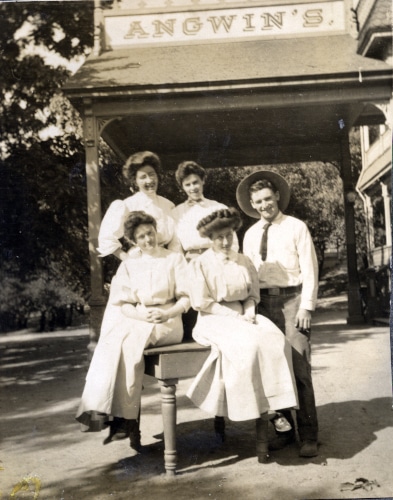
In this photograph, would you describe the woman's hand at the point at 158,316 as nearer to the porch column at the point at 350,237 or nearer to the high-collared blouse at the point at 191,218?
the high-collared blouse at the point at 191,218

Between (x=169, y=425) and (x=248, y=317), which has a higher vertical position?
(x=248, y=317)

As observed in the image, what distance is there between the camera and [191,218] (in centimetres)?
376

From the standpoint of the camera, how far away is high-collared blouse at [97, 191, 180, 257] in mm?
3775

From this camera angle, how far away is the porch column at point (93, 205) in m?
4.58

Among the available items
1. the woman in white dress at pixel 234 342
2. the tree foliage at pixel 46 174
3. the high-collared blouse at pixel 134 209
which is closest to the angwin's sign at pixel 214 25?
the tree foliage at pixel 46 174

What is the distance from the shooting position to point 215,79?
464 centimetres

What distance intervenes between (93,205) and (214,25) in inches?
72.7

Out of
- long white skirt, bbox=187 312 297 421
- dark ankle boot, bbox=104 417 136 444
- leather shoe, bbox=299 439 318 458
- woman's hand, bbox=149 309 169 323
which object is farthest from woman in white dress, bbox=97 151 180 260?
leather shoe, bbox=299 439 318 458

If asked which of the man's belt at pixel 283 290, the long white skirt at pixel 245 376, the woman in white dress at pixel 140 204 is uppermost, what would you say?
the woman in white dress at pixel 140 204

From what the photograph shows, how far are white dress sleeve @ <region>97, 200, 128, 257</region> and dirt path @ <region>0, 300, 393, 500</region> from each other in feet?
3.90

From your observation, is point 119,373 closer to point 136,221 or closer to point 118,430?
point 118,430

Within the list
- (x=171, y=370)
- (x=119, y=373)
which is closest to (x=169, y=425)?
(x=171, y=370)

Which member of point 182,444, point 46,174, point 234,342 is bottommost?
point 182,444

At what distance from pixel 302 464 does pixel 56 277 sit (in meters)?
2.68
